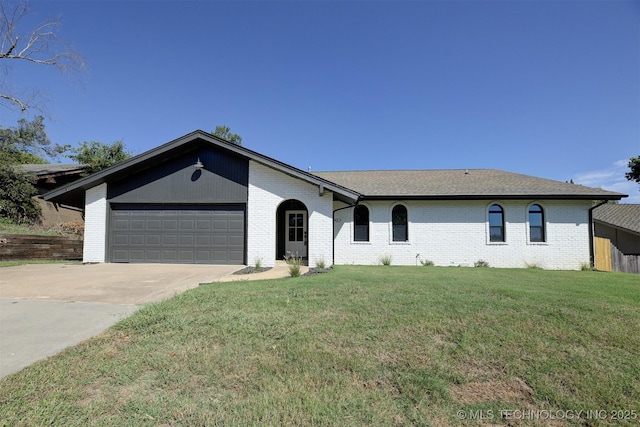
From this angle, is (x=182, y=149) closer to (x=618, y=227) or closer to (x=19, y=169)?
(x=19, y=169)

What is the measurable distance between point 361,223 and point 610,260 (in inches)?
452

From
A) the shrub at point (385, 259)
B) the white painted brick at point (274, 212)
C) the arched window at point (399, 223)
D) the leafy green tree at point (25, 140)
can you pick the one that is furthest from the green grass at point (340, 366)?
the leafy green tree at point (25, 140)

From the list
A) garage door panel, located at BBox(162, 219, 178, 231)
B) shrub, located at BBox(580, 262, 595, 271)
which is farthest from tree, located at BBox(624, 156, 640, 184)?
garage door panel, located at BBox(162, 219, 178, 231)

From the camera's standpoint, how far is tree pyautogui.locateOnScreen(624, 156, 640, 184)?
76.9ft

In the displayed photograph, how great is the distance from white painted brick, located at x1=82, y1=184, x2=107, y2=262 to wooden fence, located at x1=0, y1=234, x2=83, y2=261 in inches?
144

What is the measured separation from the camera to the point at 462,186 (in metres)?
14.6

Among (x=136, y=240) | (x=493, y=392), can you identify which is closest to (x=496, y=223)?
(x=493, y=392)

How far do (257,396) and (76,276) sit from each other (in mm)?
9242

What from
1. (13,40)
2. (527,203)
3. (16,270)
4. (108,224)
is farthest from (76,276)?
(527,203)

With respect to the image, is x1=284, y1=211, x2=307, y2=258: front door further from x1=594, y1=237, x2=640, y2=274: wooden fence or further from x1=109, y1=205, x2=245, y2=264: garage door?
x1=594, y1=237, x2=640, y2=274: wooden fence

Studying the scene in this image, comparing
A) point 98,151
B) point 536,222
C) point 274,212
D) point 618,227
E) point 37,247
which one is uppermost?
point 98,151

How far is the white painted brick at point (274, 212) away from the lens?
12.1m

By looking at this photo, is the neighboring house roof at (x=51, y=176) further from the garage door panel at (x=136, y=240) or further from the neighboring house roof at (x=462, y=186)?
the neighboring house roof at (x=462, y=186)

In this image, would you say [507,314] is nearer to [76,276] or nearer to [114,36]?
[76,276]
